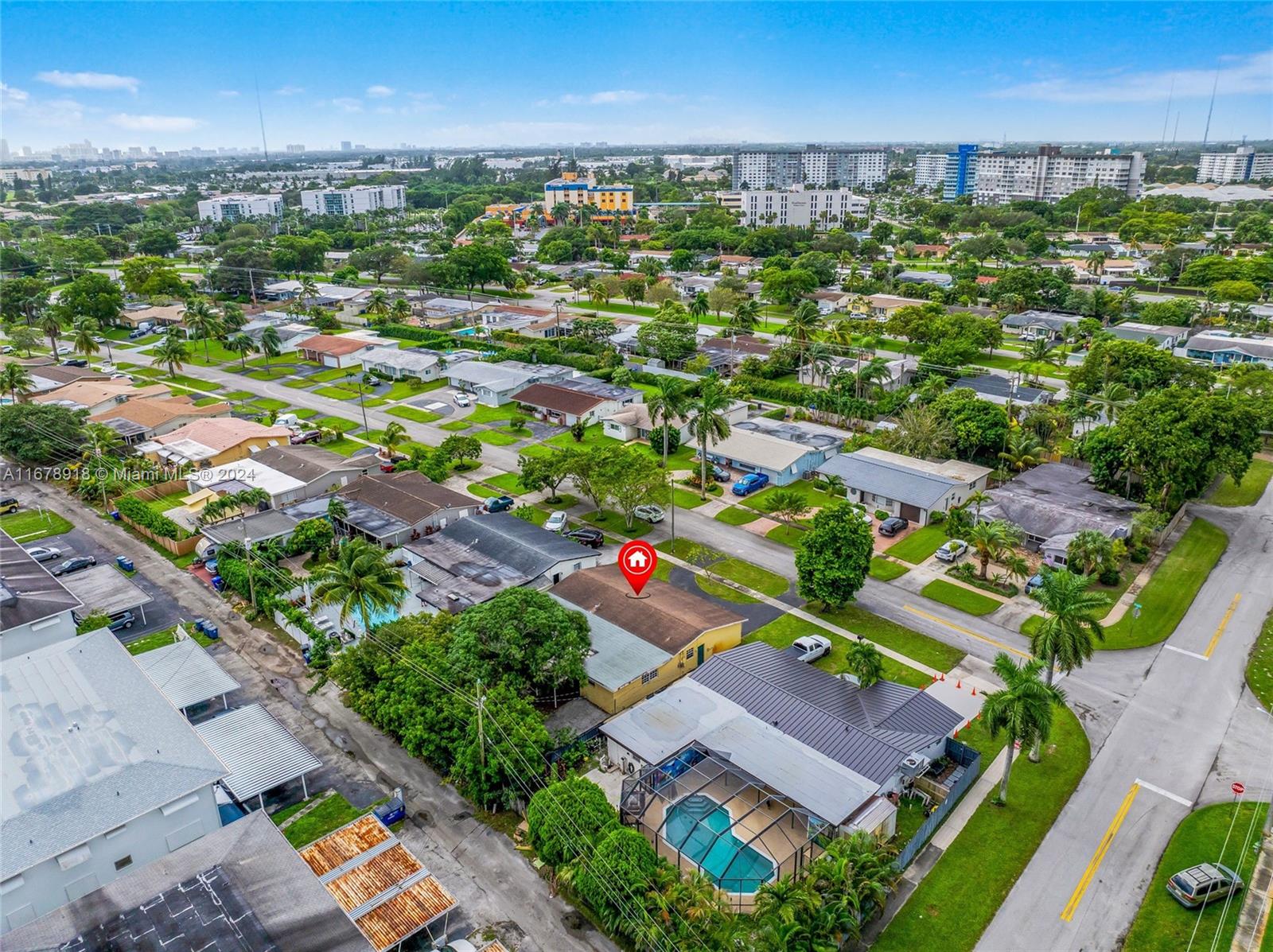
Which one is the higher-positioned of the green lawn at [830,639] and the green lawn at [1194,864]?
the green lawn at [830,639]

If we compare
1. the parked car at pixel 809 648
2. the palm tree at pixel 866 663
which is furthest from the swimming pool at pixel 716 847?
the parked car at pixel 809 648

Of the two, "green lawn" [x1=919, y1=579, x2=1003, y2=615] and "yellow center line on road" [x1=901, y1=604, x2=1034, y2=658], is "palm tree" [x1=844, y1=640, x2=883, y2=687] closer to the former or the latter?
"yellow center line on road" [x1=901, y1=604, x2=1034, y2=658]

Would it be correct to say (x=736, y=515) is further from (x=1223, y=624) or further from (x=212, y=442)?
(x=212, y=442)

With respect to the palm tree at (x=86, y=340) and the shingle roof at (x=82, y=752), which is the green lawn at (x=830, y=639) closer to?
the shingle roof at (x=82, y=752)

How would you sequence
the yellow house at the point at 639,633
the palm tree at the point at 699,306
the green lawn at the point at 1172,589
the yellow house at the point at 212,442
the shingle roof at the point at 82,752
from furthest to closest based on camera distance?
1. the palm tree at the point at 699,306
2. the yellow house at the point at 212,442
3. the green lawn at the point at 1172,589
4. the yellow house at the point at 639,633
5. the shingle roof at the point at 82,752

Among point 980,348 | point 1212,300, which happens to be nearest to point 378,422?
point 980,348

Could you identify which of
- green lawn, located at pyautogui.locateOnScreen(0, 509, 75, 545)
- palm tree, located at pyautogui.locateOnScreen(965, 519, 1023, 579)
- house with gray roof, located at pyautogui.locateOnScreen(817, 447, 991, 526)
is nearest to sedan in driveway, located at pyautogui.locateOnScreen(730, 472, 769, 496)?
house with gray roof, located at pyautogui.locateOnScreen(817, 447, 991, 526)

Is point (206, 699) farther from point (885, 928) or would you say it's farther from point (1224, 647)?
point (1224, 647)
